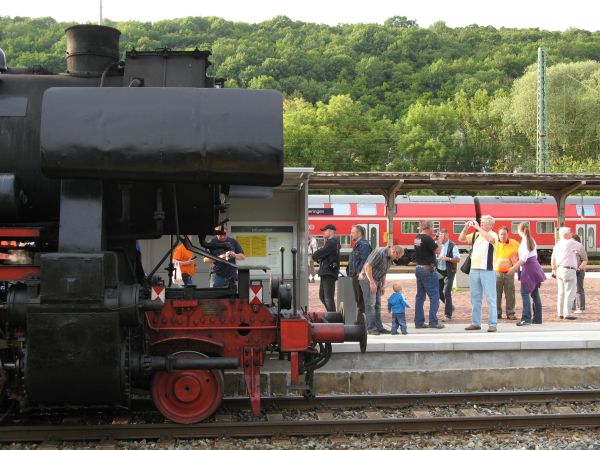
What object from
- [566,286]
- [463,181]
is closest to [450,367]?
[566,286]

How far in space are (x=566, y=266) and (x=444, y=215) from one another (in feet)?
74.0

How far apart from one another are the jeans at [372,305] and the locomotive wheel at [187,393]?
387 cm

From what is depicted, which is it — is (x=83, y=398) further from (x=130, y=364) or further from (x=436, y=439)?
(x=436, y=439)

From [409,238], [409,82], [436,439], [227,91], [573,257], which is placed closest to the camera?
[227,91]

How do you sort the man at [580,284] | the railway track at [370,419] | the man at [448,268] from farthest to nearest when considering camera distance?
the man at [580,284] < the man at [448,268] < the railway track at [370,419]

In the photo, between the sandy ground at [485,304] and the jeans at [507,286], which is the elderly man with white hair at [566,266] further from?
the jeans at [507,286]

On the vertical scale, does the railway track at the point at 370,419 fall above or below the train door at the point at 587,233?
below

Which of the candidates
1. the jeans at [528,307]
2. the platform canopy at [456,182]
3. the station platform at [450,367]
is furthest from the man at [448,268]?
the platform canopy at [456,182]

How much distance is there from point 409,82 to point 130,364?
8529 cm

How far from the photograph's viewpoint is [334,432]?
6.25 m

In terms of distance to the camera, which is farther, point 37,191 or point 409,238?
point 409,238

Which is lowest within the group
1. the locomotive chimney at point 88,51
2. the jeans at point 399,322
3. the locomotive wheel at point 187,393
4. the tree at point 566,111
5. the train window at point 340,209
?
the locomotive wheel at point 187,393

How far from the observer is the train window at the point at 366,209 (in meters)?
34.0

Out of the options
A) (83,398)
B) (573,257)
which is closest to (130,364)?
(83,398)
